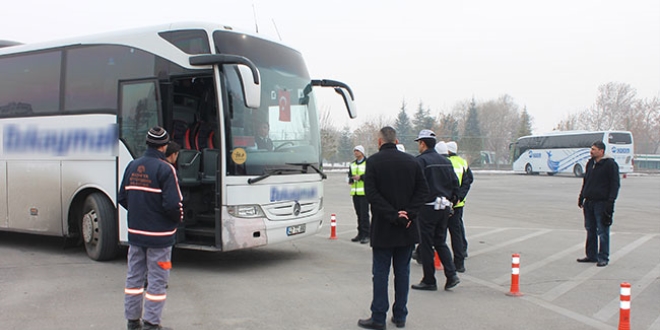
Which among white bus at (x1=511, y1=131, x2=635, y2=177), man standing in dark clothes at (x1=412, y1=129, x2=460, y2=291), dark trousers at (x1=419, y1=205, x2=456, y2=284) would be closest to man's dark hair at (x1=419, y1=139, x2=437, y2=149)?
man standing in dark clothes at (x1=412, y1=129, x2=460, y2=291)

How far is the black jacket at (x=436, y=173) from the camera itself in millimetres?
6969

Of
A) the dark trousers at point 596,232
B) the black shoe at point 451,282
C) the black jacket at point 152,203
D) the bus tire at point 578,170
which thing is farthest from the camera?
the bus tire at point 578,170

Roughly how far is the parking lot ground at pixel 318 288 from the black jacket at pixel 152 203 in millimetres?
1112

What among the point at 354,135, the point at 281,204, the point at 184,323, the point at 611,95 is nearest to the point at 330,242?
the point at 281,204

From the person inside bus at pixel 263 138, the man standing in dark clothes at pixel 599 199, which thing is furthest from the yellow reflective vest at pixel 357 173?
the man standing in dark clothes at pixel 599 199

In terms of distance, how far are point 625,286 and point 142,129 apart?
660 centimetres

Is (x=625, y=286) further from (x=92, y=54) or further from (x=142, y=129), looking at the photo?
(x=92, y=54)

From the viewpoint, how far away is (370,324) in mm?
5254

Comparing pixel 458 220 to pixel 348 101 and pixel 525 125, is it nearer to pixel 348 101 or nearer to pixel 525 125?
pixel 348 101

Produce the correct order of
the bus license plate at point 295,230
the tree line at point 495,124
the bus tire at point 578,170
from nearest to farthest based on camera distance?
the bus license plate at point 295,230 < the bus tire at point 578,170 < the tree line at point 495,124

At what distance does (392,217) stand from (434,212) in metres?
1.95

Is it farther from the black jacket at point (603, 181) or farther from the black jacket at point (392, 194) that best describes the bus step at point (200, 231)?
the black jacket at point (603, 181)

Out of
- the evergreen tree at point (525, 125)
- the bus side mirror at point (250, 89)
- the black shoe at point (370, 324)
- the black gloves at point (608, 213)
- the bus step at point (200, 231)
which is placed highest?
the evergreen tree at point (525, 125)

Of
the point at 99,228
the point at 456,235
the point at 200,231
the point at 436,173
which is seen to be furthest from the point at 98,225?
the point at 456,235
